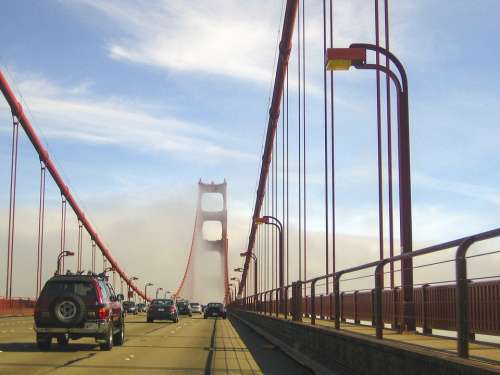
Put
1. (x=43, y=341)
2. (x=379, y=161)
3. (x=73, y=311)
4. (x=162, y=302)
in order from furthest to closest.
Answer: (x=162, y=302) < (x=379, y=161) < (x=43, y=341) < (x=73, y=311)

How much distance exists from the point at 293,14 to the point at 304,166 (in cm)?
786

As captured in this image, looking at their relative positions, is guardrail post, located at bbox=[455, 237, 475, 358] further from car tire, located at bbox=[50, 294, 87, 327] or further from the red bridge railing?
car tire, located at bbox=[50, 294, 87, 327]

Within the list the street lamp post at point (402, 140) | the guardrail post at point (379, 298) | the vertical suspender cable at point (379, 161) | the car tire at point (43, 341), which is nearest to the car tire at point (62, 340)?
the car tire at point (43, 341)

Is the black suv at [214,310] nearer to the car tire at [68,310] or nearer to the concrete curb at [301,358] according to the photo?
the concrete curb at [301,358]

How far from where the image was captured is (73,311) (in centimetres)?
1766

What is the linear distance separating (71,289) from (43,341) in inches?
50.5

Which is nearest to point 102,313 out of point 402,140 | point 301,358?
point 301,358

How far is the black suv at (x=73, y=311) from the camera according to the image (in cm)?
1767

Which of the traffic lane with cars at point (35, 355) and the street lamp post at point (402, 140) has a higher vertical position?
the street lamp post at point (402, 140)

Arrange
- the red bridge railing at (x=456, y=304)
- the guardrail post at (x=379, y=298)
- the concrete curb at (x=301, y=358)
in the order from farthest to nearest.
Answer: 1. the concrete curb at (x=301, y=358)
2. the guardrail post at (x=379, y=298)
3. the red bridge railing at (x=456, y=304)

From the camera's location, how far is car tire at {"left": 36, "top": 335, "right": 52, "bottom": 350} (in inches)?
706

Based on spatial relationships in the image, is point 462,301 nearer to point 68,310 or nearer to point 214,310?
point 68,310

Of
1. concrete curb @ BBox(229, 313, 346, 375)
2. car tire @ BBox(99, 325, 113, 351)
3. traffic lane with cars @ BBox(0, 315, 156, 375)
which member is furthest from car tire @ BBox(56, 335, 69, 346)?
concrete curb @ BBox(229, 313, 346, 375)

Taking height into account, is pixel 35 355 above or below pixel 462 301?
below
